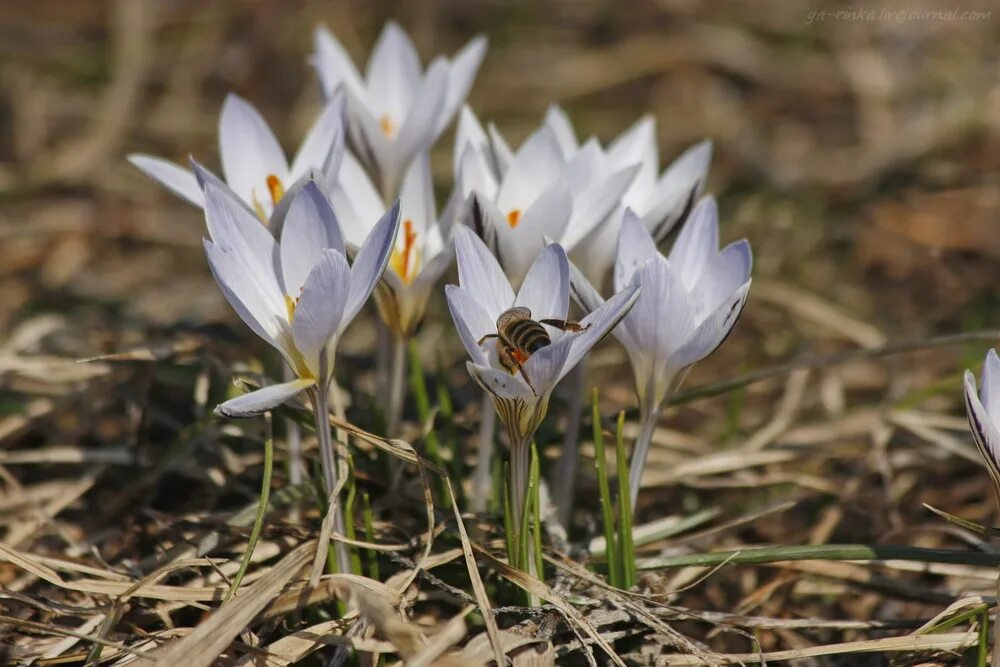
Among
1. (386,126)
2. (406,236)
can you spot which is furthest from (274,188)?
(386,126)

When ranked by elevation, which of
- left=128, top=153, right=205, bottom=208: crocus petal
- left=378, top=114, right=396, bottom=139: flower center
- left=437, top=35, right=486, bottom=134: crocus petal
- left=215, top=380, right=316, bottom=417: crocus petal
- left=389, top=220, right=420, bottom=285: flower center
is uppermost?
left=437, top=35, right=486, bottom=134: crocus petal

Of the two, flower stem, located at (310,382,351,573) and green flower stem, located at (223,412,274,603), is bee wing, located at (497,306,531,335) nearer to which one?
flower stem, located at (310,382,351,573)

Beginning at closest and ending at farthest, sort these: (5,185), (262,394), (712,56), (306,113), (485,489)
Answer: (262,394) → (485,489) → (5,185) → (306,113) → (712,56)

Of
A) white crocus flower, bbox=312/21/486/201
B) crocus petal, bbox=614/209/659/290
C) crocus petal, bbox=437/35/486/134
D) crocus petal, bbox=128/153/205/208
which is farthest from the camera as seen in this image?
crocus petal, bbox=437/35/486/134

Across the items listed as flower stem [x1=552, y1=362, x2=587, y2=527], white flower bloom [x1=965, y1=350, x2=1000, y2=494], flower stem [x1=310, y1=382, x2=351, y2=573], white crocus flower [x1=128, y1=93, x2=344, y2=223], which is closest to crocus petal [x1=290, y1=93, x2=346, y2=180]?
white crocus flower [x1=128, y1=93, x2=344, y2=223]

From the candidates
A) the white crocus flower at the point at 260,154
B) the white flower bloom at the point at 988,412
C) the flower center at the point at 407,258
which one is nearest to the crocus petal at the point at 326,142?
the white crocus flower at the point at 260,154

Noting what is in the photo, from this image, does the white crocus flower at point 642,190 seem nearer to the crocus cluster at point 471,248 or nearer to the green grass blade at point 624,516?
the crocus cluster at point 471,248

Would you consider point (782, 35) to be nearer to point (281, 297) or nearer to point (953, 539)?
point (953, 539)

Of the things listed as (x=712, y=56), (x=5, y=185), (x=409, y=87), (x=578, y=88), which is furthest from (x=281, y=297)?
(x=712, y=56)
